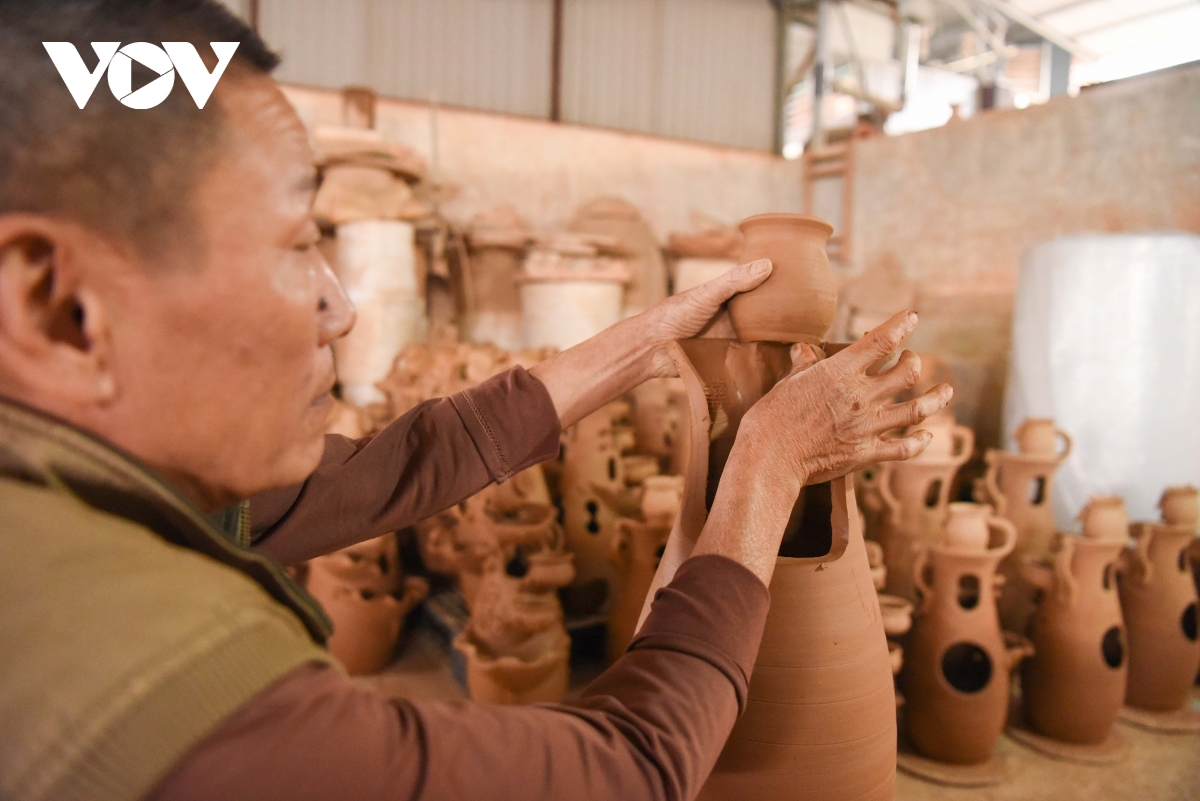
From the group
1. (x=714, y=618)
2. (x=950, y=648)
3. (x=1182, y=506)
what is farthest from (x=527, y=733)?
(x=1182, y=506)

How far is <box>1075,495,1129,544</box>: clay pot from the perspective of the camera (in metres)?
3.04

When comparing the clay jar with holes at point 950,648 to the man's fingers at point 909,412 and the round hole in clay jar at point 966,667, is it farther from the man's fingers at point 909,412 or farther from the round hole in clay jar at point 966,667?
the man's fingers at point 909,412

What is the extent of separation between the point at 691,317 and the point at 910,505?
8.00 ft

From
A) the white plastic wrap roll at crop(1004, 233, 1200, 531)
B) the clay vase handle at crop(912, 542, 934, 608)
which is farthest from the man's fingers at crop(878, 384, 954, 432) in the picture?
the white plastic wrap roll at crop(1004, 233, 1200, 531)

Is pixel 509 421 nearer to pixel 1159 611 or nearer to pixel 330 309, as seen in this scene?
pixel 330 309

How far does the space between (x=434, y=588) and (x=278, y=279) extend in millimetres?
4071

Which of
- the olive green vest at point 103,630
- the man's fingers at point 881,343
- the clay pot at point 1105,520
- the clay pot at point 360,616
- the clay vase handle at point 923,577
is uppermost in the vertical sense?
the man's fingers at point 881,343

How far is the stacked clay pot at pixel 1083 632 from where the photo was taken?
2977mm

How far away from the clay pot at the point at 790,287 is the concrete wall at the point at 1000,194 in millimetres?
4361

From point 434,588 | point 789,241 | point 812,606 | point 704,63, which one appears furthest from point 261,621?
point 704,63

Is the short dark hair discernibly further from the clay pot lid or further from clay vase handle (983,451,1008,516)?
clay vase handle (983,451,1008,516)

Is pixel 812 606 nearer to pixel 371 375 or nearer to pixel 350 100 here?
pixel 371 375

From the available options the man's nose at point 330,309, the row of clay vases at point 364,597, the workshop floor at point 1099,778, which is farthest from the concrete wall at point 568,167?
the man's nose at point 330,309

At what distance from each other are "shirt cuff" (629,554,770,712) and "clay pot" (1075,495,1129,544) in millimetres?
2738
